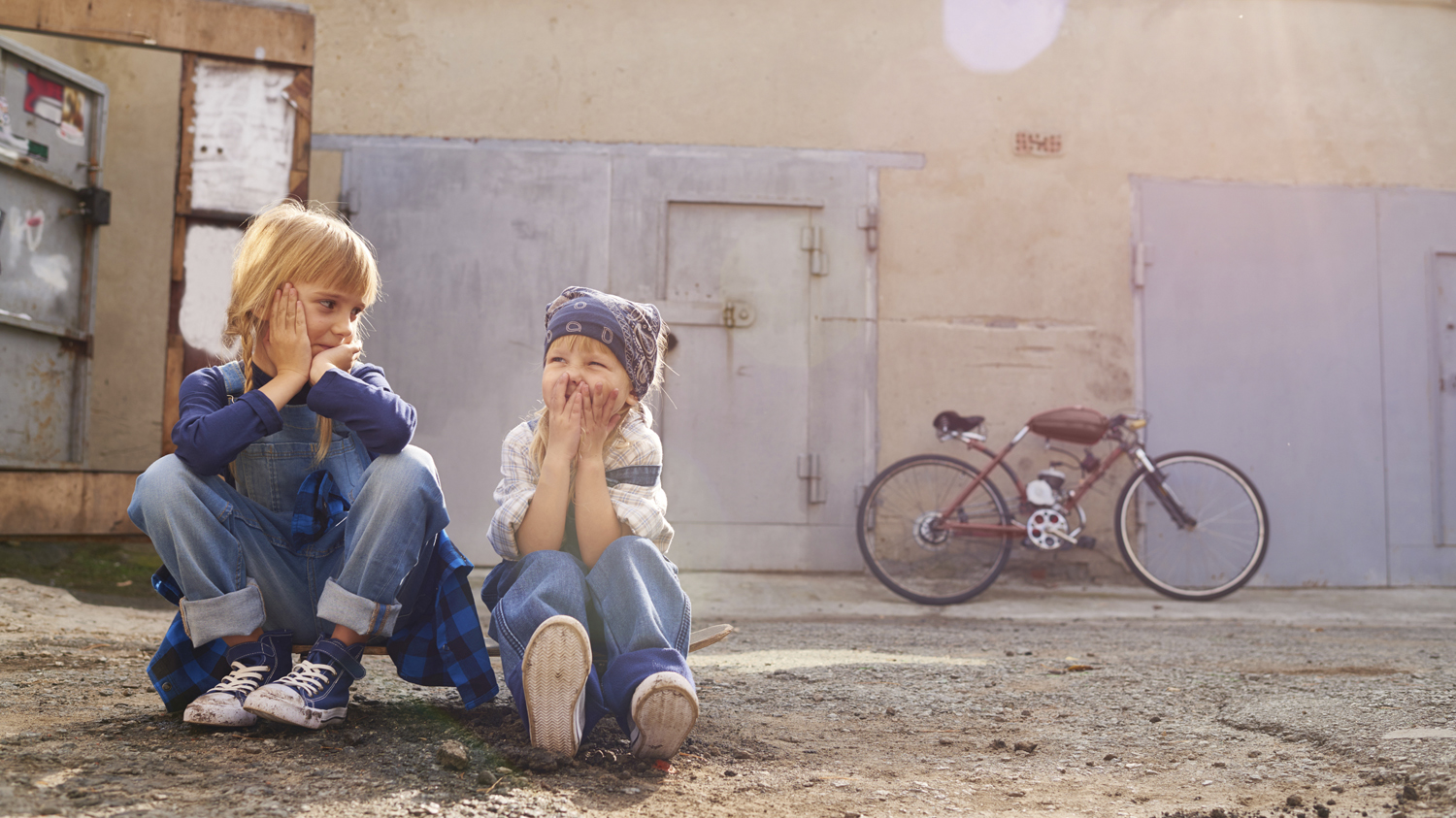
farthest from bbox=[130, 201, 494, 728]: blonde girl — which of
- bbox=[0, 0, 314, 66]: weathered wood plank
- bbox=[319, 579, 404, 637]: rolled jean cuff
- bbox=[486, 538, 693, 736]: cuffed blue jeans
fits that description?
bbox=[0, 0, 314, 66]: weathered wood plank

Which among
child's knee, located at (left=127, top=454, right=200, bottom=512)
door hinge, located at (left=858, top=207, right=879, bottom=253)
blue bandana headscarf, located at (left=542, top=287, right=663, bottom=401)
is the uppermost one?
door hinge, located at (left=858, top=207, right=879, bottom=253)

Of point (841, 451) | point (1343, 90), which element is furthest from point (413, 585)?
point (1343, 90)

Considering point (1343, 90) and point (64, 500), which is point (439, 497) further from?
→ point (1343, 90)

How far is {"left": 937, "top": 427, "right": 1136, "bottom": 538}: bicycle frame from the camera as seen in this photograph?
4.69 m

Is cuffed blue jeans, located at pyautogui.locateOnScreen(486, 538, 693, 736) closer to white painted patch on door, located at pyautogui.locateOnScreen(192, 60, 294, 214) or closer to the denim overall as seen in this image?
the denim overall

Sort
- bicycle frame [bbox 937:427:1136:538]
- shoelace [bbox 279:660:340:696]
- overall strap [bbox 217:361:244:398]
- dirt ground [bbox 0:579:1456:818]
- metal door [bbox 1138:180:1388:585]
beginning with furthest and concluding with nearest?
metal door [bbox 1138:180:1388:585], bicycle frame [bbox 937:427:1136:538], overall strap [bbox 217:361:244:398], shoelace [bbox 279:660:340:696], dirt ground [bbox 0:579:1456:818]

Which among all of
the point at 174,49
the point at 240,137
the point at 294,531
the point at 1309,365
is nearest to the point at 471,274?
the point at 240,137

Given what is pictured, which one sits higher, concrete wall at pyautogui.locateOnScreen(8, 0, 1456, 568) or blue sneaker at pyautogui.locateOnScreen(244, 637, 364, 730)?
concrete wall at pyautogui.locateOnScreen(8, 0, 1456, 568)

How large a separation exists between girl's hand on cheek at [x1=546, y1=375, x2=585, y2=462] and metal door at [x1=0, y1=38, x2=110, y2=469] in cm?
367

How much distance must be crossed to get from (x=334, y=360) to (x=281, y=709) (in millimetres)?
621

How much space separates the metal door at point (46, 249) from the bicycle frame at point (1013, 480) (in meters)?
4.29

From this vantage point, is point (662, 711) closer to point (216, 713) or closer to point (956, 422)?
point (216, 713)

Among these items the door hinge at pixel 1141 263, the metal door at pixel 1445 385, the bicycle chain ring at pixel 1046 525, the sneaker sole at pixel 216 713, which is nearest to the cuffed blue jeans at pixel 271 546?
the sneaker sole at pixel 216 713

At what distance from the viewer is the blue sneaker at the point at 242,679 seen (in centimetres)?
156
